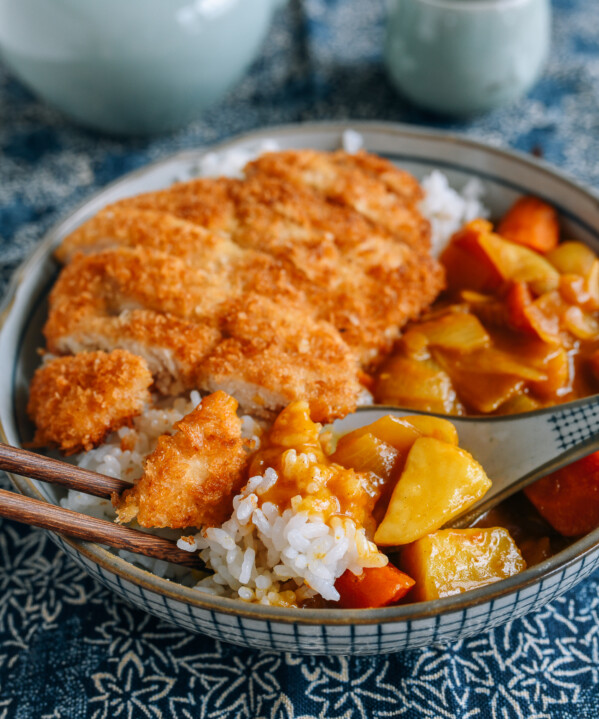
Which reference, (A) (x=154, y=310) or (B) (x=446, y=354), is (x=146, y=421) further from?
(B) (x=446, y=354)

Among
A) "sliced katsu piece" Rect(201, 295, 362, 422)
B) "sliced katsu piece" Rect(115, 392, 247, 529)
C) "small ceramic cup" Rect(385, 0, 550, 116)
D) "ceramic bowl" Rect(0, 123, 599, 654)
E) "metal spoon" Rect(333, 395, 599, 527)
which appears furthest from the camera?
"small ceramic cup" Rect(385, 0, 550, 116)

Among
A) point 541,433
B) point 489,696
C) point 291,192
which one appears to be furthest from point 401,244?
point 489,696

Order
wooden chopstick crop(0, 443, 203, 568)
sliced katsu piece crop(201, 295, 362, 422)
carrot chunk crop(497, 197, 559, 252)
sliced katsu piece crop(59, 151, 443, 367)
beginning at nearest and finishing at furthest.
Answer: wooden chopstick crop(0, 443, 203, 568) → sliced katsu piece crop(201, 295, 362, 422) → sliced katsu piece crop(59, 151, 443, 367) → carrot chunk crop(497, 197, 559, 252)

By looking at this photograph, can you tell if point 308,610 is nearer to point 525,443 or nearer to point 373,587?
point 373,587

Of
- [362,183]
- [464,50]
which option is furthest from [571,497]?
[464,50]

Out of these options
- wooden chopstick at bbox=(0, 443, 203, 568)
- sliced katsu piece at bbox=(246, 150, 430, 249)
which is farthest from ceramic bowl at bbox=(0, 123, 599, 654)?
sliced katsu piece at bbox=(246, 150, 430, 249)

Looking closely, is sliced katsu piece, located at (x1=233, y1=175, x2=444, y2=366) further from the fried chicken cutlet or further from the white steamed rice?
the white steamed rice
